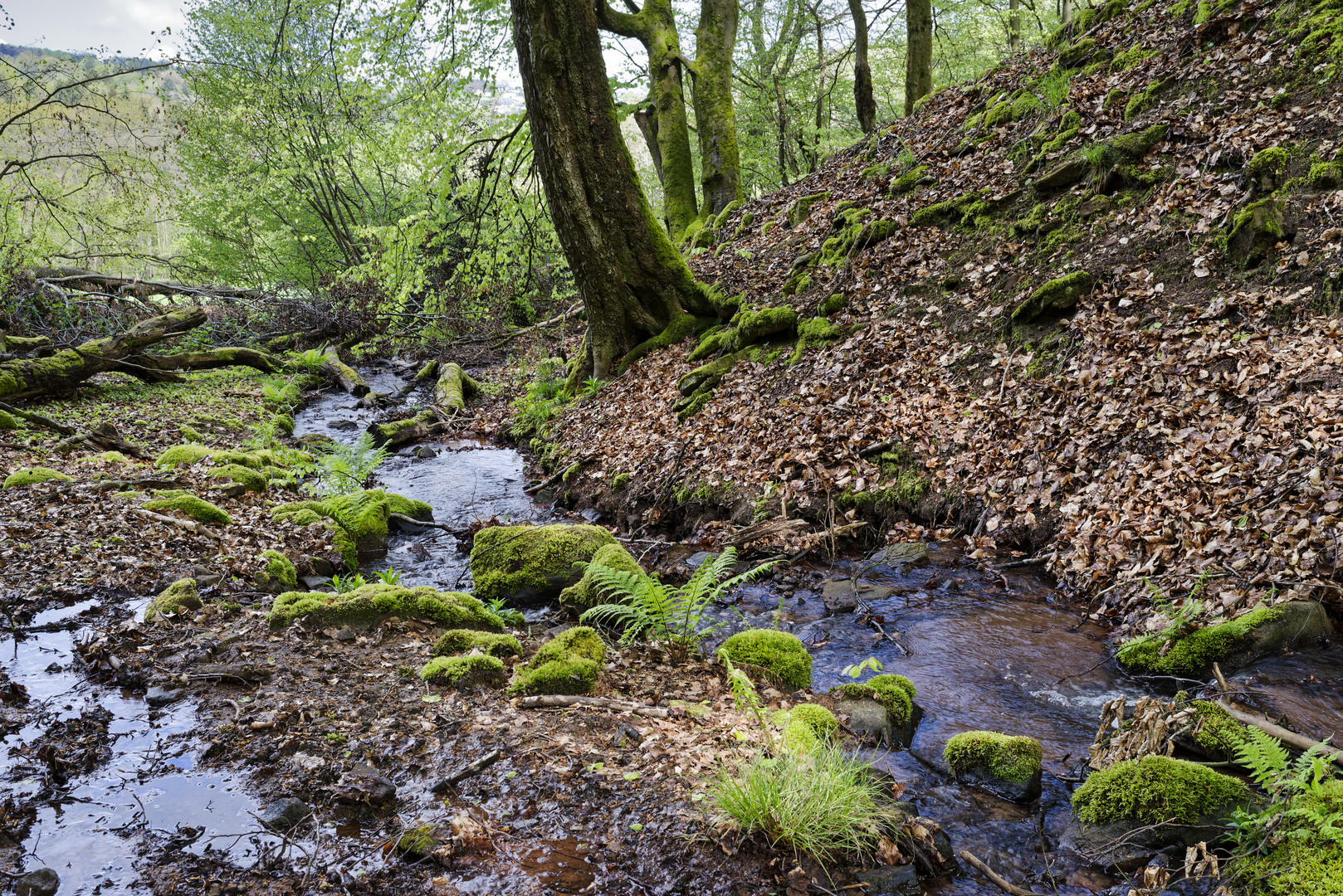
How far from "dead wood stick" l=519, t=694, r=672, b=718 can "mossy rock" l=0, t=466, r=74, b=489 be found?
6381 mm

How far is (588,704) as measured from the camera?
12.7ft

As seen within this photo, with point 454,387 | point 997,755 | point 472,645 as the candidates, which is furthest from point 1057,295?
point 454,387

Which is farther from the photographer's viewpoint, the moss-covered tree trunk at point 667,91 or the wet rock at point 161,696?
the moss-covered tree trunk at point 667,91

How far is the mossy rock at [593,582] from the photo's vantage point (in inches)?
216

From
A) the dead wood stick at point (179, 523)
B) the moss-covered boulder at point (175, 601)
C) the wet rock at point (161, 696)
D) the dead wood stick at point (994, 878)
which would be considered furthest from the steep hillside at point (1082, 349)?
the wet rock at point (161, 696)

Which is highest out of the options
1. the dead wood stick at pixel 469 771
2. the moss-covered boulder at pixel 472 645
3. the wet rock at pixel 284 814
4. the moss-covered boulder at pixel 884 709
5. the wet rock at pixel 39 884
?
the wet rock at pixel 39 884

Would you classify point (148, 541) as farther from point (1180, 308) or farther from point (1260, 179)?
point (1260, 179)

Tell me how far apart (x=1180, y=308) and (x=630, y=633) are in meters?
5.65

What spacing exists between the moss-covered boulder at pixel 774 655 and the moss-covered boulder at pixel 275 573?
13.3ft

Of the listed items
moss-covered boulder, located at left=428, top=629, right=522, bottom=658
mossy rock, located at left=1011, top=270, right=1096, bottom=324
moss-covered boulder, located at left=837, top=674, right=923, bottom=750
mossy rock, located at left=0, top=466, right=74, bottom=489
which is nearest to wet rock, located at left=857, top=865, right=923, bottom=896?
moss-covered boulder, located at left=837, top=674, right=923, bottom=750

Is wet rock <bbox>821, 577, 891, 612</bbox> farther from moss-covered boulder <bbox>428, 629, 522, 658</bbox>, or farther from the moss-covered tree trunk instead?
the moss-covered tree trunk

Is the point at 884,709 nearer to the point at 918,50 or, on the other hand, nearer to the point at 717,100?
the point at 717,100

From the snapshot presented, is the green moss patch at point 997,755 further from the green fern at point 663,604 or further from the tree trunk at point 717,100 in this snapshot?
the tree trunk at point 717,100

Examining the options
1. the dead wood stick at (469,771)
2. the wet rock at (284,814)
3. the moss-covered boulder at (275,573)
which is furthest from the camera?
the moss-covered boulder at (275,573)
